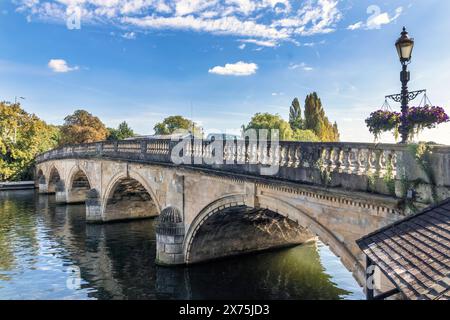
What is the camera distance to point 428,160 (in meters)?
5.63

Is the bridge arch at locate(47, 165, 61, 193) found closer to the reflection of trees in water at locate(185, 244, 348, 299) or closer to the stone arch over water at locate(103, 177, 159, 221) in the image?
the stone arch over water at locate(103, 177, 159, 221)

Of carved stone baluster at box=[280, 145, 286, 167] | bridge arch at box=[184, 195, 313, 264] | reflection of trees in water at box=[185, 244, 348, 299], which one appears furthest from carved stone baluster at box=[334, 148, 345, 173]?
reflection of trees in water at box=[185, 244, 348, 299]

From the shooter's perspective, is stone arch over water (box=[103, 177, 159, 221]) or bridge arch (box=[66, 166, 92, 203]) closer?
stone arch over water (box=[103, 177, 159, 221])

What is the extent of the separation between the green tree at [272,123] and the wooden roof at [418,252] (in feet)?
141

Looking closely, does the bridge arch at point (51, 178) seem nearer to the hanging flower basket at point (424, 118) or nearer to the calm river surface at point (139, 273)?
the calm river surface at point (139, 273)

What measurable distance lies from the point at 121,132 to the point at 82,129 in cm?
Result: 1157

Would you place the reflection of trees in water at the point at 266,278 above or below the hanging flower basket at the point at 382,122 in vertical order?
below

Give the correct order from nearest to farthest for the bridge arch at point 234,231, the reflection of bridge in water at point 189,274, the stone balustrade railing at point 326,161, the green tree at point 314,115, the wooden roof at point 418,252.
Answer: the wooden roof at point 418,252 → the stone balustrade railing at point 326,161 → the reflection of bridge in water at point 189,274 → the bridge arch at point 234,231 → the green tree at point 314,115

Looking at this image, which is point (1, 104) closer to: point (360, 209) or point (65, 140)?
point (65, 140)

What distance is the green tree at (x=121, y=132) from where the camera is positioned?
63938mm

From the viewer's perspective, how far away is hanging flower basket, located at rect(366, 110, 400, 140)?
665 centimetres

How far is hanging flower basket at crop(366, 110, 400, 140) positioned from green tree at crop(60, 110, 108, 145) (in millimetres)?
53308

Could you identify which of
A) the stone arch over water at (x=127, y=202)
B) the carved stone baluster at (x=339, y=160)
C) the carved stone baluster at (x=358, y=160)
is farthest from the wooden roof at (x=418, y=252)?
the stone arch over water at (x=127, y=202)
